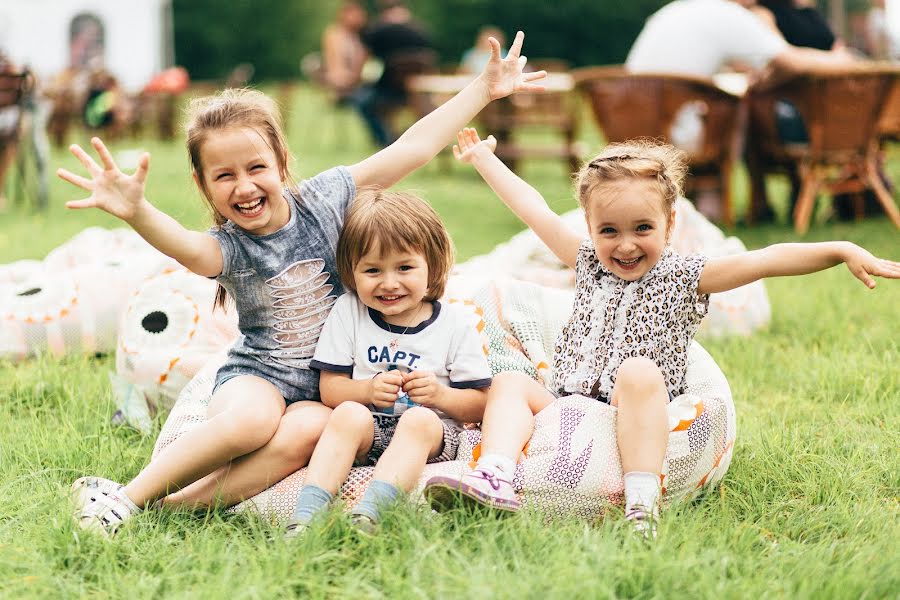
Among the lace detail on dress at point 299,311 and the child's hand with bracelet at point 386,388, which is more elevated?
the lace detail on dress at point 299,311

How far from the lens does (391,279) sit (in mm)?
2670

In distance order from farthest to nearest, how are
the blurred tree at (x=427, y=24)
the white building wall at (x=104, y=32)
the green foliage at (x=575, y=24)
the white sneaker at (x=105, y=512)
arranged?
the blurred tree at (x=427, y=24) < the green foliage at (x=575, y=24) < the white building wall at (x=104, y=32) < the white sneaker at (x=105, y=512)

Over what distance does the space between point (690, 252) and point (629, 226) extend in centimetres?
178

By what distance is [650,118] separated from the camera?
6609mm

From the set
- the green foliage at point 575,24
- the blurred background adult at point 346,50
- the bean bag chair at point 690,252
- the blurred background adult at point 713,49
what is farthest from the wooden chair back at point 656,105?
the green foliage at point 575,24

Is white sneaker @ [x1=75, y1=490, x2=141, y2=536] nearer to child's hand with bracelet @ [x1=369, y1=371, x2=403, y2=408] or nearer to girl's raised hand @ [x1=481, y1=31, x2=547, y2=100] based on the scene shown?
child's hand with bracelet @ [x1=369, y1=371, x2=403, y2=408]

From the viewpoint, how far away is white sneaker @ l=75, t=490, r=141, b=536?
244 centimetres

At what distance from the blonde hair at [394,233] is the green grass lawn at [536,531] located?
457 millimetres

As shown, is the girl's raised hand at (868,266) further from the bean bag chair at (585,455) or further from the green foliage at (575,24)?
the green foliage at (575,24)

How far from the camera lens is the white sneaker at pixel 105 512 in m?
2.44

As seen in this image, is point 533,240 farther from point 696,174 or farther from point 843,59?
point 843,59

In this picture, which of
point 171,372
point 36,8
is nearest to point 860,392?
point 171,372

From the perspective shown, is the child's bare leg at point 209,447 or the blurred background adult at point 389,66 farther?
the blurred background adult at point 389,66

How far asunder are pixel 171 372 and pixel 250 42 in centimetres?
3406
